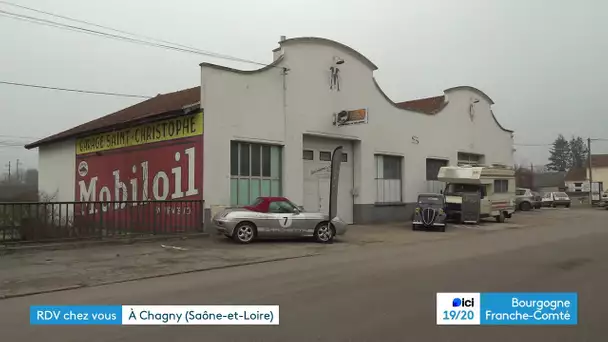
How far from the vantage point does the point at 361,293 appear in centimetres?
776

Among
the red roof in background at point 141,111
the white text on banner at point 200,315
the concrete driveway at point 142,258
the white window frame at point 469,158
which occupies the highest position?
the red roof in background at point 141,111

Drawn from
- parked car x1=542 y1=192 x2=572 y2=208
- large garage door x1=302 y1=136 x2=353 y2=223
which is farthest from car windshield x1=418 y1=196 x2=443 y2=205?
parked car x1=542 y1=192 x2=572 y2=208

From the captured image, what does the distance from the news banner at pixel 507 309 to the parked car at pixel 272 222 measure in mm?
8721

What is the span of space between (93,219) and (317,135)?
1028cm

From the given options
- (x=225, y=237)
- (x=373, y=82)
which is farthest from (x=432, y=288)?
(x=373, y=82)

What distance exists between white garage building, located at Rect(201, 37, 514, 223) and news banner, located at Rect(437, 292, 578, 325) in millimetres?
11959

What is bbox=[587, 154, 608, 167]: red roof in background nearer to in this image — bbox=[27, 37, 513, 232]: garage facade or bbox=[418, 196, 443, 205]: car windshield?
bbox=[27, 37, 513, 232]: garage facade

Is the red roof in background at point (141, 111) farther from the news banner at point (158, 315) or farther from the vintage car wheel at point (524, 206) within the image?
the vintage car wheel at point (524, 206)

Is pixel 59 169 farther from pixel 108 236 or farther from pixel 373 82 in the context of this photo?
pixel 373 82

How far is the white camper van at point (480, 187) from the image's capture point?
963 inches

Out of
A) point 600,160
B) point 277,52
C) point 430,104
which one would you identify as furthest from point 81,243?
point 600,160

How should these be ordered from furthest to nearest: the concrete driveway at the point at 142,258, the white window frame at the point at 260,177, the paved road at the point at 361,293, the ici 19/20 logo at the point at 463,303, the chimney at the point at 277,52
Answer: the chimney at the point at 277,52, the white window frame at the point at 260,177, the concrete driveway at the point at 142,258, the ici 19/20 logo at the point at 463,303, the paved road at the point at 361,293

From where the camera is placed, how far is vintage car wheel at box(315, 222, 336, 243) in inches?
633

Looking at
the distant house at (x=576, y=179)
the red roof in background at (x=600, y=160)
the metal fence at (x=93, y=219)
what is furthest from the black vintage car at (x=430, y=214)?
the distant house at (x=576, y=179)
